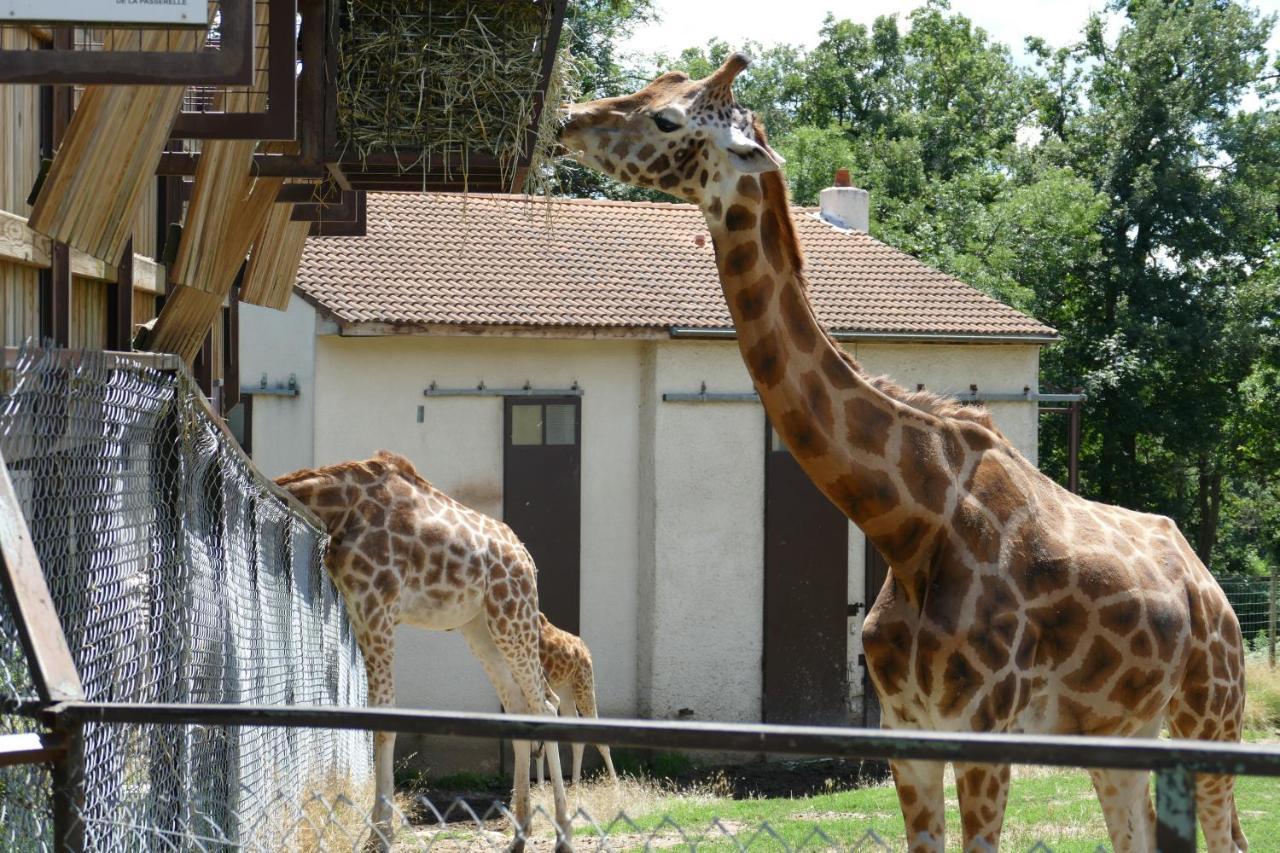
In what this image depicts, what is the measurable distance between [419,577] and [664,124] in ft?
16.7

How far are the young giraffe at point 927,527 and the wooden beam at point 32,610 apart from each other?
290cm

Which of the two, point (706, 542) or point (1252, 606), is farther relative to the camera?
point (1252, 606)

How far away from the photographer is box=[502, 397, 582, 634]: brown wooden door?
14.6 meters

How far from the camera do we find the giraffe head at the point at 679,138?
205 inches

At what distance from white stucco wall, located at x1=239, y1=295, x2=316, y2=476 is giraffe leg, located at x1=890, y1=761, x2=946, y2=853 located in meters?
9.78

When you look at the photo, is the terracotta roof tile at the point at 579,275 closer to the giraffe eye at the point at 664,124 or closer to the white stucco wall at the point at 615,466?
the white stucco wall at the point at 615,466

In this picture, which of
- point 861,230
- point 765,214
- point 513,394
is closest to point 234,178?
point 765,214

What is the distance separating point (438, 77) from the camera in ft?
19.5

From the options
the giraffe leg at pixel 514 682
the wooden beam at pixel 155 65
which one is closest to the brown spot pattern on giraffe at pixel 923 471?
the wooden beam at pixel 155 65

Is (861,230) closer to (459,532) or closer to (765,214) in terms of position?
(459,532)

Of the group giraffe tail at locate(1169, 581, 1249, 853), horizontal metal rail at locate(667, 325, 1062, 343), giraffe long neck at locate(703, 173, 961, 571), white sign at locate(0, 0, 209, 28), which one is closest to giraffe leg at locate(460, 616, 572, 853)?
giraffe tail at locate(1169, 581, 1249, 853)

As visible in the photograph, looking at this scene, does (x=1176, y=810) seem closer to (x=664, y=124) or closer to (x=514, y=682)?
(x=664, y=124)

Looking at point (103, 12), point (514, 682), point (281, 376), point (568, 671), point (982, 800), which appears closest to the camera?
point (103, 12)

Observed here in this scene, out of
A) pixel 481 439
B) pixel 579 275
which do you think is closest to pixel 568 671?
pixel 481 439
